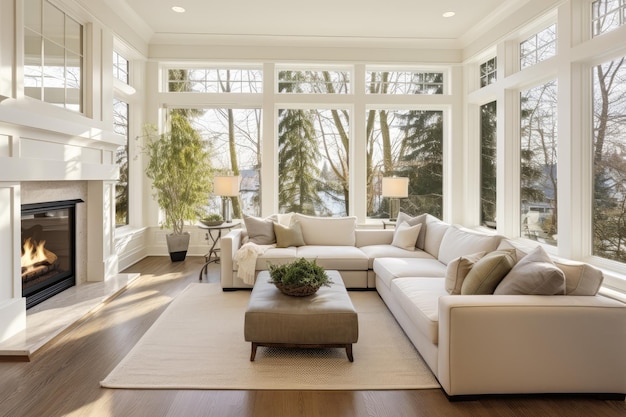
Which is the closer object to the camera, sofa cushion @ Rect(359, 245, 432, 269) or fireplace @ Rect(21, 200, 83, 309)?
fireplace @ Rect(21, 200, 83, 309)

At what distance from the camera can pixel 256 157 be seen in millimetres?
6582

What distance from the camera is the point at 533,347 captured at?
2281mm

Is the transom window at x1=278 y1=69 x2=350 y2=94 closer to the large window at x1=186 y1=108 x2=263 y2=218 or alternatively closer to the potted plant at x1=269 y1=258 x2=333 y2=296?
the large window at x1=186 y1=108 x2=263 y2=218

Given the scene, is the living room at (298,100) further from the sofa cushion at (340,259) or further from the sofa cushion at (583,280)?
the sofa cushion at (340,259)

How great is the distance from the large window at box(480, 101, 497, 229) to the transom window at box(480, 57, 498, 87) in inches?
12.6

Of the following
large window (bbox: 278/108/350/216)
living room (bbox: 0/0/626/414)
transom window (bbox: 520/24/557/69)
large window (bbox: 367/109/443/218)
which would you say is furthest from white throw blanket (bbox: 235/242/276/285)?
transom window (bbox: 520/24/557/69)

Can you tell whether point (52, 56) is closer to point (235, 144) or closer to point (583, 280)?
point (235, 144)

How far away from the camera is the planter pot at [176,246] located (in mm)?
5953

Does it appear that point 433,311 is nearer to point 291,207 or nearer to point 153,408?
point 153,408

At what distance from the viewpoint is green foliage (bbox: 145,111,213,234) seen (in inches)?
229

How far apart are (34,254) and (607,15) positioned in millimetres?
5687

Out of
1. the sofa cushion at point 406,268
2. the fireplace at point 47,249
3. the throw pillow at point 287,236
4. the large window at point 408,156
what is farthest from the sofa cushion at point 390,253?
the fireplace at point 47,249

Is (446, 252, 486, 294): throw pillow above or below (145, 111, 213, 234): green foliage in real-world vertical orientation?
below

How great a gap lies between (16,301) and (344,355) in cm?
251
